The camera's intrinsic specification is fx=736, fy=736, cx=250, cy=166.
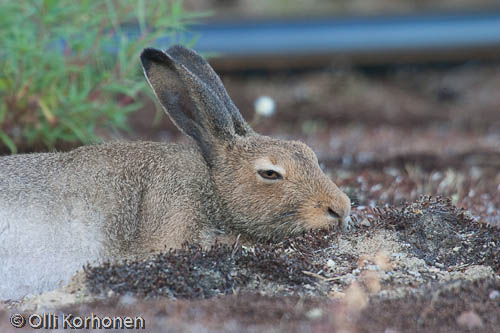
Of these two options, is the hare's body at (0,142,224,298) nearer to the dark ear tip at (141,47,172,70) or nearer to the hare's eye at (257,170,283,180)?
the hare's eye at (257,170,283,180)

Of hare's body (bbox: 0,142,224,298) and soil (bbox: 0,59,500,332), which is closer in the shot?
soil (bbox: 0,59,500,332)

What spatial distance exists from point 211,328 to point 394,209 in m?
1.89

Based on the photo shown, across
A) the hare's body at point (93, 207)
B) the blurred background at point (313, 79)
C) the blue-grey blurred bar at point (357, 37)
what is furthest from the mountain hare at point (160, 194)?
the blue-grey blurred bar at point (357, 37)

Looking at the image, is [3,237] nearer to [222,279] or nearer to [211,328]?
[222,279]

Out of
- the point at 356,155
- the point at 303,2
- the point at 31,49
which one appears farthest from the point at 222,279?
the point at 303,2

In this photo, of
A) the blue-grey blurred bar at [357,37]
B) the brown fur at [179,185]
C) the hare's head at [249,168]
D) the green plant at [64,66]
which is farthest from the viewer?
the blue-grey blurred bar at [357,37]

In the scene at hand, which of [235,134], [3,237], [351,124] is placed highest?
[235,134]

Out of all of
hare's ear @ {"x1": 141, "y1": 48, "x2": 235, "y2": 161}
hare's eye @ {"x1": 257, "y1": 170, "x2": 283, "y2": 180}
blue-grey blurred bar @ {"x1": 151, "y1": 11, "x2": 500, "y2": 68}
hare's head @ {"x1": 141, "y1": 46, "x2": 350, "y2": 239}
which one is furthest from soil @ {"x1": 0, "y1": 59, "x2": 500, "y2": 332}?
blue-grey blurred bar @ {"x1": 151, "y1": 11, "x2": 500, "y2": 68}

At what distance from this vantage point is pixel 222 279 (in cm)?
387

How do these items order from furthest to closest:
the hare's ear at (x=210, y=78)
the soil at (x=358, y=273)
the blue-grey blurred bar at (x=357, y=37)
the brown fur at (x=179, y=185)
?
the blue-grey blurred bar at (x=357, y=37)
the hare's ear at (x=210, y=78)
the brown fur at (x=179, y=185)
the soil at (x=358, y=273)

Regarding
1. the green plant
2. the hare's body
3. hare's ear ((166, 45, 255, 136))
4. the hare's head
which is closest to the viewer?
the hare's body

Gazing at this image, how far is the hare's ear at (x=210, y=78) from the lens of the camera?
526 cm

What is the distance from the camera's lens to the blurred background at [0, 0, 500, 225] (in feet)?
20.9

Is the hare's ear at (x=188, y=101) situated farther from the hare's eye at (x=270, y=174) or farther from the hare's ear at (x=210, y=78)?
the hare's eye at (x=270, y=174)
